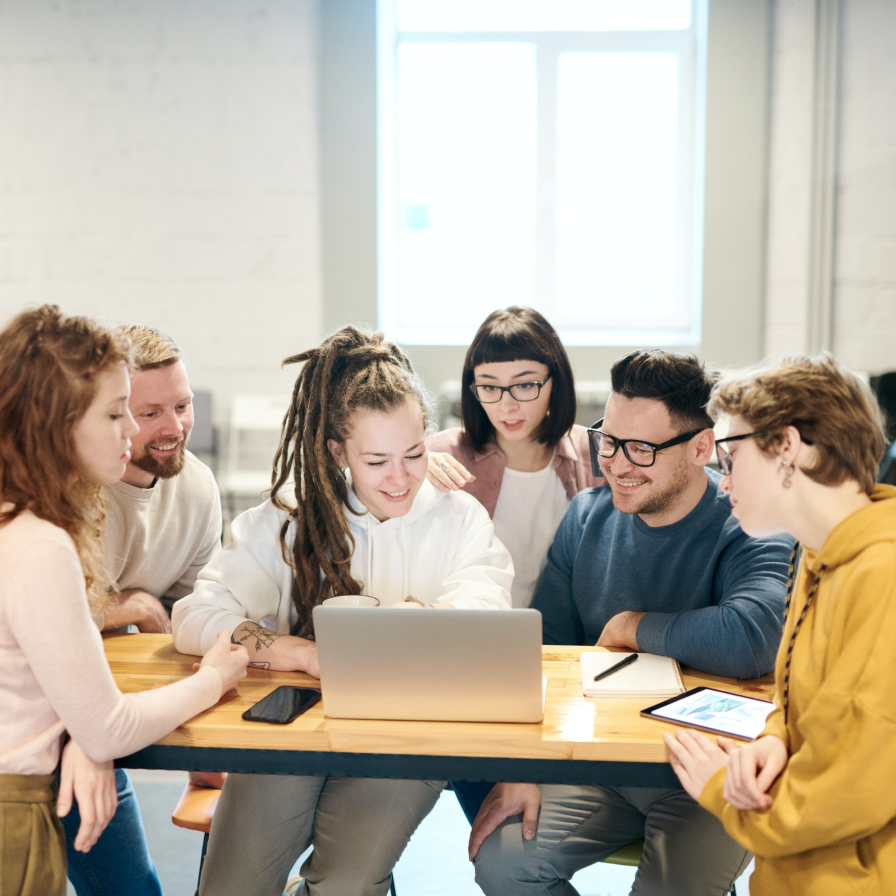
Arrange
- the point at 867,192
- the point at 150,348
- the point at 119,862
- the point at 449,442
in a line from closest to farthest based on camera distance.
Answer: the point at 119,862 < the point at 150,348 < the point at 449,442 < the point at 867,192

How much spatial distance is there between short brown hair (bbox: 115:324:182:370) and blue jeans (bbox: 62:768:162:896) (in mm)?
778

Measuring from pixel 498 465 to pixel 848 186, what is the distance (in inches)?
117

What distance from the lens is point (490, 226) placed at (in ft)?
15.2

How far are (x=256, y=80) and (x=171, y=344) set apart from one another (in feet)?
9.82

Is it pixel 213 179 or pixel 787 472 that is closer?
pixel 787 472

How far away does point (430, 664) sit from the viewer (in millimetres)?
1195

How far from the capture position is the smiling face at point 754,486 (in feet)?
3.68

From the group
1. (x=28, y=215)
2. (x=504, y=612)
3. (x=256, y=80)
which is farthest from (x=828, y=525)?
(x=28, y=215)

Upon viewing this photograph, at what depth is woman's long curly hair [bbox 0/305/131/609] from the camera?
114cm

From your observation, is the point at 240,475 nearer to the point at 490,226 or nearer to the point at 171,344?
the point at 490,226

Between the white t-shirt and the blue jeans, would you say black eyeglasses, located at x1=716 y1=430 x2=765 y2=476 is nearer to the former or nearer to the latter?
the white t-shirt

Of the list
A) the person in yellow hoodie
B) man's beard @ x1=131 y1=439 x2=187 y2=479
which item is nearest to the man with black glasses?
the person in yellow hoodie

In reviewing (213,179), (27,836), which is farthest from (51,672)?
(213,179)

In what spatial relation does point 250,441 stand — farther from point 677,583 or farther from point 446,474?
point 677,583
